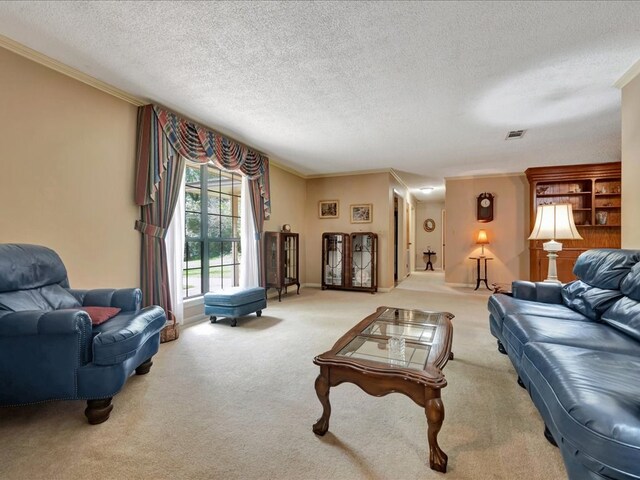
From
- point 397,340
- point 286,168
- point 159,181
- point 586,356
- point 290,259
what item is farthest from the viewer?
point 286,168

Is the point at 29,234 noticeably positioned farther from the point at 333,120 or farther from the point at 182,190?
the point at 333,120

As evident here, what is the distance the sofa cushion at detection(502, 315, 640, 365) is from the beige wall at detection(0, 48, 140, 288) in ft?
11.5

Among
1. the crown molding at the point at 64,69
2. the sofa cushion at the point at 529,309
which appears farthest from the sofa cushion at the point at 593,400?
the crown molding at the point at 64,69

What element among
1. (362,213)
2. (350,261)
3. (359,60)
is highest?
(359,60)

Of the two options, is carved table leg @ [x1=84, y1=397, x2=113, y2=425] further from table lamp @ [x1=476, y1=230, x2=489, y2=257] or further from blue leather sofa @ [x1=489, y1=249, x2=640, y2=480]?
table lamp @ [x1=476, y1=230, x2=489, y2=257]

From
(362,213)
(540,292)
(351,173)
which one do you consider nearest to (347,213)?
(362,213)

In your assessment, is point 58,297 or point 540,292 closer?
point 58,297

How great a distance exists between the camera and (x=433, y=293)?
20.2ft

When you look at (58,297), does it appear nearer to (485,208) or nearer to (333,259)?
(333,259)

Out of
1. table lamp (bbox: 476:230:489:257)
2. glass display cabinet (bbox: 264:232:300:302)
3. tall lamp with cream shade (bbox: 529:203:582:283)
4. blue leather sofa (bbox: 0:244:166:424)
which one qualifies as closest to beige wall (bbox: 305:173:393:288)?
glass display cabinet (bbox: 264:232:300:302)

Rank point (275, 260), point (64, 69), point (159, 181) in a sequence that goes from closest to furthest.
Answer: point (64, 69)
point (159, 181)
point (275, 260)

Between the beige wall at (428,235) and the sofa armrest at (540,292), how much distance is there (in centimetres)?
836

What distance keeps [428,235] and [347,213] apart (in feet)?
18.4

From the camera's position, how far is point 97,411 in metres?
1.82
